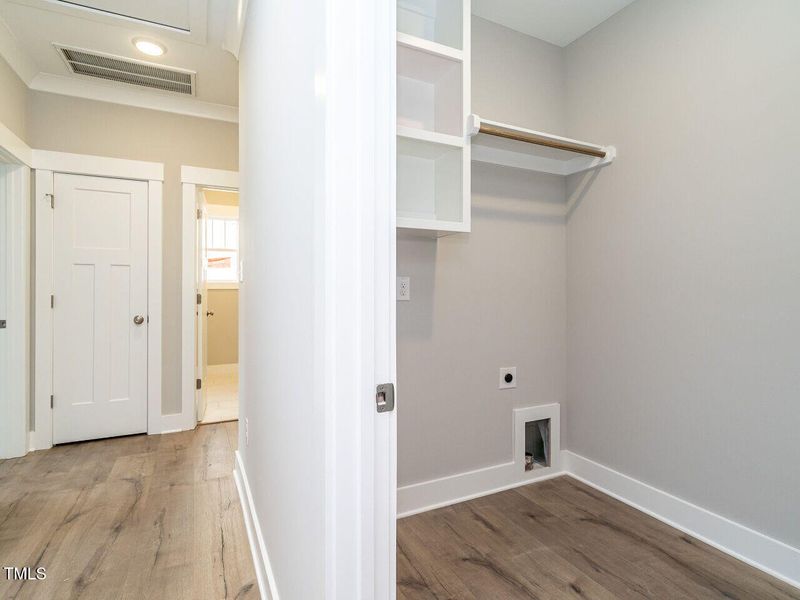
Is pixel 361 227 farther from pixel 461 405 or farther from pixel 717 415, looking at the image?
pixel 717 415

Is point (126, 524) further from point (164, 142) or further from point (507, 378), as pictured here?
point (164, 142)

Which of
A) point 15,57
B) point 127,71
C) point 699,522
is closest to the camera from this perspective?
point 699,522

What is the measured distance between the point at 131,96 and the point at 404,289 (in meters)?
2.61

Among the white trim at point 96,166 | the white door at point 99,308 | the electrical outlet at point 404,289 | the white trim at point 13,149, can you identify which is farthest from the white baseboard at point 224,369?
the electrical outlet at point 404,289

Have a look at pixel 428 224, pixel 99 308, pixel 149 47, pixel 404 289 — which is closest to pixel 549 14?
pixel 428 224

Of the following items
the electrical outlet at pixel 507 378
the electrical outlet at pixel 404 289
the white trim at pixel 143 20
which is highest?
the white trim at pixel 143 20

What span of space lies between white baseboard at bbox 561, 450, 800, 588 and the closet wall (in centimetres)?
47

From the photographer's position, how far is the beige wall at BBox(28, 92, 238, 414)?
2.78m

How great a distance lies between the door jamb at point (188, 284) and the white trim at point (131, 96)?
1.45ft

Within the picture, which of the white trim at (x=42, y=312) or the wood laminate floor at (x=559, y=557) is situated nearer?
the wood laminate floor at (x=559, y=557)

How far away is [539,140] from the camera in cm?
197

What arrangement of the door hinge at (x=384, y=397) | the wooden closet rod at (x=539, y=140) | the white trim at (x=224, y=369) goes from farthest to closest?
the white trim at (x=224, y=369) < the wooden closet rod at (x=539, y=140) < the door hinge at (x=384, y=397)

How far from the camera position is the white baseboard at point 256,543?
1.38 metres

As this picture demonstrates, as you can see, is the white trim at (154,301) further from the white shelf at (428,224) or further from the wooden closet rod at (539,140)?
the wooden closet rod at (539,140)
